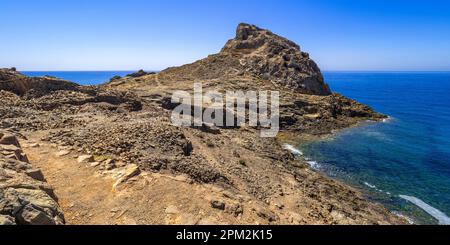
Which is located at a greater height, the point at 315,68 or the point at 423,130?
the point at 315,68

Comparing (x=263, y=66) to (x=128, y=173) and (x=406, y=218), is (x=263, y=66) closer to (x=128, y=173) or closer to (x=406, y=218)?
(x=406, y=218)

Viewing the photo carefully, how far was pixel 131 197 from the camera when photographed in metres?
14.4

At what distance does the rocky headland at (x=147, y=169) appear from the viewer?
13875mm

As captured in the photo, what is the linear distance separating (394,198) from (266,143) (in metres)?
14.7

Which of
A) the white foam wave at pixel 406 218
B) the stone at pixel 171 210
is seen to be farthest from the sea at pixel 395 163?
the stone at pixel 171 210

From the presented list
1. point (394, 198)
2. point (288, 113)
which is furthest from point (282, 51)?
point (394, 198)

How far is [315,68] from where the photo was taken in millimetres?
71750

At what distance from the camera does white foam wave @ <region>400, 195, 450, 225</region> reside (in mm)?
23578

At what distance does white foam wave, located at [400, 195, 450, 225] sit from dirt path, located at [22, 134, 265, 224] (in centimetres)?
1672

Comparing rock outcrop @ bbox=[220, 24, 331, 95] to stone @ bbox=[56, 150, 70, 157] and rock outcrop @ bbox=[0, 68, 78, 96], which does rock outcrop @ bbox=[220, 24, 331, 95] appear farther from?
stone @ bbox=[56, 150, 70, 157]

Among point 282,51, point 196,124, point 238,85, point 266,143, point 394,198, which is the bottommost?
point 394,198

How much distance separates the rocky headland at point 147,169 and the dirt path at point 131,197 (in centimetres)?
5

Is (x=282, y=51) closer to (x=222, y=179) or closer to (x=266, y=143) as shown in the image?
(x=266, y=143)

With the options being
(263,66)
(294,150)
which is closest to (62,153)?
(294,150)
